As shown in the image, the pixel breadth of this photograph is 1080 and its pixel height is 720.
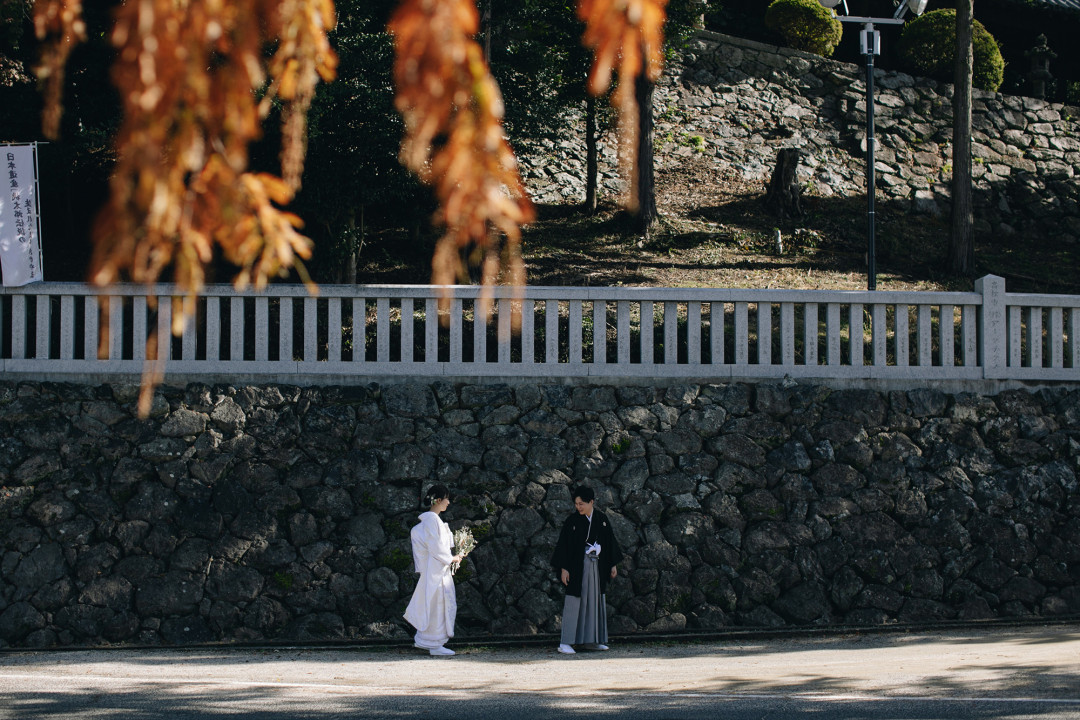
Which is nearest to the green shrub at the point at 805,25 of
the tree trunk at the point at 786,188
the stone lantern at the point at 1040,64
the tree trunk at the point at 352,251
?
the stone lantern at the point at 1040,64

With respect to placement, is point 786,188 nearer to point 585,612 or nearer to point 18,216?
point 585,612

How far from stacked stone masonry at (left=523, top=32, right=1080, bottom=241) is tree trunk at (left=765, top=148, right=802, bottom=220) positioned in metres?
1.68

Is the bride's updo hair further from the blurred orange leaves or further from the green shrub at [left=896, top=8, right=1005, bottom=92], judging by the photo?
the green shrub at [left=896, top=8, right=1005, bottom=92]

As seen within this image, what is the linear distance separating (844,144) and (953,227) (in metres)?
5.57

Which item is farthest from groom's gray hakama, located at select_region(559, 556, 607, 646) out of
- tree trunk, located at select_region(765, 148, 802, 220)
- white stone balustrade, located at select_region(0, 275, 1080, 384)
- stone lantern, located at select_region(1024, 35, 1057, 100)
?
stone lantern, located at select_region(1024, 35, 1057, 100)

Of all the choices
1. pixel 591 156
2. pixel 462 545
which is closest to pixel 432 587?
pixel 462 545

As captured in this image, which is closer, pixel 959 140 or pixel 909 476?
pixel 909 476

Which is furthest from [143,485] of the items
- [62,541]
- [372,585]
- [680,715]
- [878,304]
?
[878,304]

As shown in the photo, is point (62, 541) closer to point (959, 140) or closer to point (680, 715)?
point (680, 715)

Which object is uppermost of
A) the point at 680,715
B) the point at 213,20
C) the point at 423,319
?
the point at 213,20

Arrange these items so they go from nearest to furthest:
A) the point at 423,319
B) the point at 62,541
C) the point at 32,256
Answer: the point at 62,541 < the point at 32,256 < the point at 423,319

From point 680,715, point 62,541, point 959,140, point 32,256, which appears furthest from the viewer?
point 959,140

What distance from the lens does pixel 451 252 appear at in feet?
8.83

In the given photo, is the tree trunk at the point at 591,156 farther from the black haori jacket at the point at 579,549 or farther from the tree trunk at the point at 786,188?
the black haori jacket at the point at 579,549
